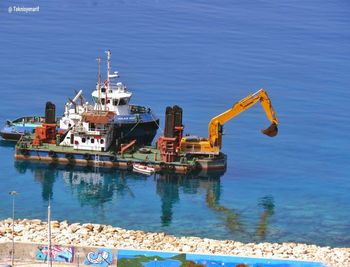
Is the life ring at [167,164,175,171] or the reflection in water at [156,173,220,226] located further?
the life ring at [167,164,175,171]

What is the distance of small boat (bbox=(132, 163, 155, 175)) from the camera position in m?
109

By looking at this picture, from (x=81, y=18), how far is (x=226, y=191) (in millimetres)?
92693

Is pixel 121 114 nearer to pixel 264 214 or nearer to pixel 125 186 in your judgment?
pixel 125 186

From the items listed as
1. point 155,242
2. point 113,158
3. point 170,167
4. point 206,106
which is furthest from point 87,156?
point 155,242

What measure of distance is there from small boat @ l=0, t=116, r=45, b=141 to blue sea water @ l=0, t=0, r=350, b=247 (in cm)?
166

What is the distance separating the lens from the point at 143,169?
108750mm

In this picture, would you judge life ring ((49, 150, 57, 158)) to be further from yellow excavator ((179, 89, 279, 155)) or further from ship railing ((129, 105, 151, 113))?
yellow excavator ((179, 89, 279, 155))

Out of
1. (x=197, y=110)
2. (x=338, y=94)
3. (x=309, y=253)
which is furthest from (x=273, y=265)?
(x=338, y=94)

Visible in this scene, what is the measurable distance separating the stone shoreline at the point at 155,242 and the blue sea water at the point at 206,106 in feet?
16.9

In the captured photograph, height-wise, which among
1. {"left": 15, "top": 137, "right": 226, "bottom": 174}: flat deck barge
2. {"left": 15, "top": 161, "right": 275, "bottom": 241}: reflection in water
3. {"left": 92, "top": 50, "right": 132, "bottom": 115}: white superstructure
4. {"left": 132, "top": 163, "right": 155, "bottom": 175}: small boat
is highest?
{"left": 92, "top": 50, "right": 132, "bottom": 115}: white superstructure

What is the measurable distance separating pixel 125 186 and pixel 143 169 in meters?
3.32

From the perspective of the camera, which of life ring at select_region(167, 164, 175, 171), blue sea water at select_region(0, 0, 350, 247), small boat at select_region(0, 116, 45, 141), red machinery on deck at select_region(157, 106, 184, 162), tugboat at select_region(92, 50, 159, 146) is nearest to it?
blue sea water at select_region(0, 0, 350, 247)

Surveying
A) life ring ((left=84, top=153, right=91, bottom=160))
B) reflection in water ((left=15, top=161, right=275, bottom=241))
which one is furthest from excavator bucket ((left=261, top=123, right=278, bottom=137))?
life ring ((left=84, top=153, right=91, bottom=160))

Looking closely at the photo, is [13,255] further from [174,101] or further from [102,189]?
[174,101]
